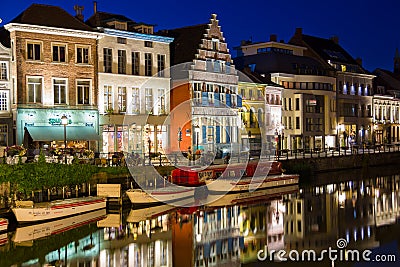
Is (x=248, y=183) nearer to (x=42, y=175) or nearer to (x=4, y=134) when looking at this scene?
(x=42, y=175)

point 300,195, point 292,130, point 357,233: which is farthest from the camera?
point 292,130

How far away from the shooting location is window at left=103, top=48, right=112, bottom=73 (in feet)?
154

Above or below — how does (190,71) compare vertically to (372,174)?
above

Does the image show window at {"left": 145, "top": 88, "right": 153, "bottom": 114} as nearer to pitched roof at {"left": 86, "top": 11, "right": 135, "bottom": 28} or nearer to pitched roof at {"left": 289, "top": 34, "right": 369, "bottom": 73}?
pitched roof at {"left": 86, "top": 11, "right": 135, "bottom": 28}

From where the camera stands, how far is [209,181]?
40.1 m

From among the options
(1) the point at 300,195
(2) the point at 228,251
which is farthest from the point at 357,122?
(2) the point at 228,251

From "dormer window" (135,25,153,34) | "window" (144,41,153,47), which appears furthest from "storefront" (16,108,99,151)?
"dormer window" (135,25,153,34)

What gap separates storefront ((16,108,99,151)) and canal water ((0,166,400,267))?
35.0 ft

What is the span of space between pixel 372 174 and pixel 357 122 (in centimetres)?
2160

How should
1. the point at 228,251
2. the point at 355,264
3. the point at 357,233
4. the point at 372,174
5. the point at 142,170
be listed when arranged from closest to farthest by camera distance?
the point at 355,264 → the point at 228,251 → the point at 357,233 → the point at 142,170 → the point at 372,174

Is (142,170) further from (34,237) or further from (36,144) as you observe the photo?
(34,237)

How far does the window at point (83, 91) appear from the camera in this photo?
4519cm

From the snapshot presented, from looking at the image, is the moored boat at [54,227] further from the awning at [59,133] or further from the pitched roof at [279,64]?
the pitched roof at [279,64]

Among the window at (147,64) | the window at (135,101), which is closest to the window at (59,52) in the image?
the window at (135,101)
